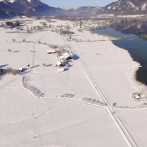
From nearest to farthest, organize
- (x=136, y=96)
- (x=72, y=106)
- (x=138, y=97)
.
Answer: (x=72, y=106), (x=138, y=97), (x=136, y=96)

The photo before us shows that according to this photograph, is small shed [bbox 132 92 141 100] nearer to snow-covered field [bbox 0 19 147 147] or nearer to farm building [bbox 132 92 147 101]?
farm building [bbox 132 92 147 101]

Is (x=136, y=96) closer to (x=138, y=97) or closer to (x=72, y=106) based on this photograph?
(x=138, y=97)

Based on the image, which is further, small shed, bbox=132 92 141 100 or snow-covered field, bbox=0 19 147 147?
small shed, bbox=132 92 141 100

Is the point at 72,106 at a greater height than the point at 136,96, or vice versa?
the point at 136,96

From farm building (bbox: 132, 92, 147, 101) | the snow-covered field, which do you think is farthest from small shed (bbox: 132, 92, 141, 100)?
the snow-covered field

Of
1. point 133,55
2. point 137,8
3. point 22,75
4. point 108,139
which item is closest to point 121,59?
point 133,55

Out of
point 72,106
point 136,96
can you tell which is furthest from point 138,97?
point 72,106

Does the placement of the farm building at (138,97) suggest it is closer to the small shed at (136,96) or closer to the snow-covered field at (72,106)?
the small shed at (136,96)

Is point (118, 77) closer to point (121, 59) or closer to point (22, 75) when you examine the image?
point (121, 59)
